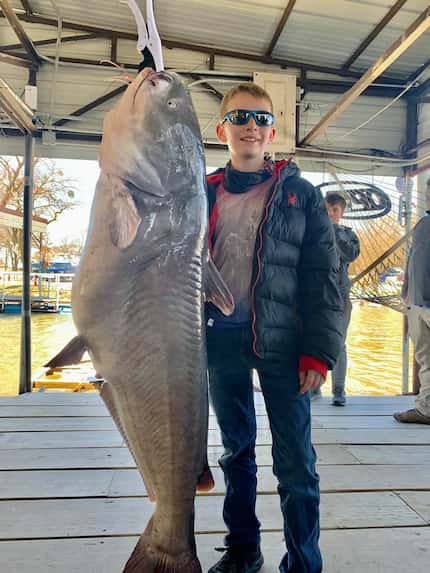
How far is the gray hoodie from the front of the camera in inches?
125

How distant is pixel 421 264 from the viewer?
3.19 m

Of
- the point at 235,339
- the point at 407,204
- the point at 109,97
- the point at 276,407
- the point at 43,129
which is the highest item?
the point at 109,97

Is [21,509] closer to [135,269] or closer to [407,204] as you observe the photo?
[135,269]

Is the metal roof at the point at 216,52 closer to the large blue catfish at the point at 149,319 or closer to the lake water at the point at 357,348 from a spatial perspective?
the large blue catfish at the point at 149,319

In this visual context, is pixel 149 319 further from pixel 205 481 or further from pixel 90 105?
pixel 90 105

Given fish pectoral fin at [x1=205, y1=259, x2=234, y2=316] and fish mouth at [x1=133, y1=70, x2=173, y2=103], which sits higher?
fish mouth at [x1=133, y1=70, x2=173, y2=103]

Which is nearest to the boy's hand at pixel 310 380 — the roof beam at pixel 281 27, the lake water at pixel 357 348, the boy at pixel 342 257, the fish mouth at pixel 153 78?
the fish mouth at pixel 153 78

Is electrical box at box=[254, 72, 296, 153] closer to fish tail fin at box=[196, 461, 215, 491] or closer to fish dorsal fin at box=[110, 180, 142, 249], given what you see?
fish dorsal fin at box=[110, 180, 142, 249]

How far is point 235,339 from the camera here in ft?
4.66

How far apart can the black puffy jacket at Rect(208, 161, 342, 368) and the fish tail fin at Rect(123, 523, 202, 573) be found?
0.58 m

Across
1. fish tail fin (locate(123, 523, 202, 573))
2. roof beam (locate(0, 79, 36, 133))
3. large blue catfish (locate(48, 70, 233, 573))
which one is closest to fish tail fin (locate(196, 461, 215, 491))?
large blue catfish (locate(48, 70, 233, 573))

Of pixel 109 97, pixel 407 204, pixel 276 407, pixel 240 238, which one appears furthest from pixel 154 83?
pixel 407 204

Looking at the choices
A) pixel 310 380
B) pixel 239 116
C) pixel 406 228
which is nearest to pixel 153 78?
pixel 239 116

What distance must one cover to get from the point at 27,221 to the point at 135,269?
3225 millimetres
